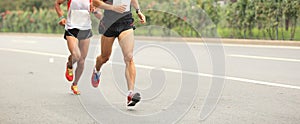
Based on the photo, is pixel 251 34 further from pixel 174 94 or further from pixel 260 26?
pixel 174 94

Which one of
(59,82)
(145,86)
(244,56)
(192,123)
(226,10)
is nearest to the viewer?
(192,123)

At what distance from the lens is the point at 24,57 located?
16719 mm

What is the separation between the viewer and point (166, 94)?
8.66 meters

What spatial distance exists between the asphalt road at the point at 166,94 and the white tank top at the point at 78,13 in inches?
17.2

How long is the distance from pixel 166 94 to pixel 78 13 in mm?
1661

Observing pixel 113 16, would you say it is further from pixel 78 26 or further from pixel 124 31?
pixel 78 26

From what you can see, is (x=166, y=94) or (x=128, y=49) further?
(x=166, y=94)

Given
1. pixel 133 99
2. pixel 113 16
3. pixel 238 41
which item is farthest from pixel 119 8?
pixel 238 41

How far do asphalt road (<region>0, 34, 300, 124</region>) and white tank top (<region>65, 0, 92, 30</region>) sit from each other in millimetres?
438

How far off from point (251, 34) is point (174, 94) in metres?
14.4

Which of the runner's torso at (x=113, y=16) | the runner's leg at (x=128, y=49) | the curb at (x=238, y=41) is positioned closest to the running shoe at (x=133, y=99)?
the runner's leg at (x=128, y=49)

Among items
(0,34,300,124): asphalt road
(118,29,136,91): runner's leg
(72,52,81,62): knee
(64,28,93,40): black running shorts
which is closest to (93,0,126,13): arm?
(118,29,136,91): runner's leg

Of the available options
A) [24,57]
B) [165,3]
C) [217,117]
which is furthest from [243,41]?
[217,117]

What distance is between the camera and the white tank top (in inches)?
329
